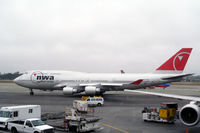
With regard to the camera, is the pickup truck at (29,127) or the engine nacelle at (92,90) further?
the engine nacelle at (92,90)

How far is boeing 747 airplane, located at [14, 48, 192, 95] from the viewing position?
34438 millimetres

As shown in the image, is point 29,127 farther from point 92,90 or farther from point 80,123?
point 92,90

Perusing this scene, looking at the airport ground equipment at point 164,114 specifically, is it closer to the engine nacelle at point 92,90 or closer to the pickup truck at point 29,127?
the pickup truck at point 29,127

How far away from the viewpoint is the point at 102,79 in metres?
37.8

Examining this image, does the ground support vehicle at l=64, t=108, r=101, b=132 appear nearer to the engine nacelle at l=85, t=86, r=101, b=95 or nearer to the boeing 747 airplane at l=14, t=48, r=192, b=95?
the engine nacelle at l=85, t=86, r=101, b=95

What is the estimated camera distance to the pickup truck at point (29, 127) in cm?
1253

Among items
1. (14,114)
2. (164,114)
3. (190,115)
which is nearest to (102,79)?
(164,114)

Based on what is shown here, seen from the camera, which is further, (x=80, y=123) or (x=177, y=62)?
(x=177, y=62)

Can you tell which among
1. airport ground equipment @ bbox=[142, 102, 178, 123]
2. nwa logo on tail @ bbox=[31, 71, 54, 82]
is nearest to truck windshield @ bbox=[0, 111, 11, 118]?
airport ground equipment @ bbox=[142, 102, 178, 123]

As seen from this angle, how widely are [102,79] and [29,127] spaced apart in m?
25.5

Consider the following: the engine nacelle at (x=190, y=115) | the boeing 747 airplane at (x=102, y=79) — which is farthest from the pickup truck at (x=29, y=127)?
the boeing 747 airplane at (x=102, y=79)

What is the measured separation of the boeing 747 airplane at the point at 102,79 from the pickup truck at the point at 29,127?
786 inches

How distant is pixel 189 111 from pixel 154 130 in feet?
11.9

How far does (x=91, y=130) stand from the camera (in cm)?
1432
